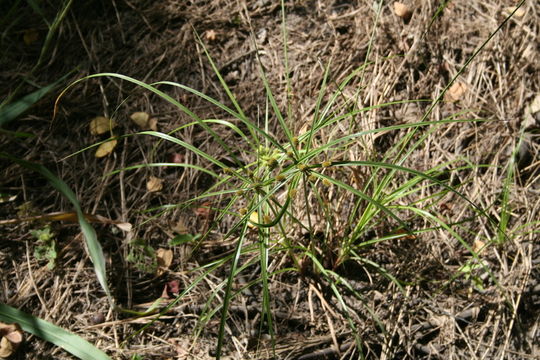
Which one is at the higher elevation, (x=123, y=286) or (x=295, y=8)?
(x=295, y=8)

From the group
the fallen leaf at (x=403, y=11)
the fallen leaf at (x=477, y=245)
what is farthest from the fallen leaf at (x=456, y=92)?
the fallen leaf at (x=477, y=245)

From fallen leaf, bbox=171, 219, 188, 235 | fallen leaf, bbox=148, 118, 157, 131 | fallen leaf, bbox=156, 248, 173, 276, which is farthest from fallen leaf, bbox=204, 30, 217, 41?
fallen leaf, bbox=156, 248, 173, 276

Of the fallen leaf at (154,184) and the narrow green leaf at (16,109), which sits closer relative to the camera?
the narrow green leaf at (16,109)

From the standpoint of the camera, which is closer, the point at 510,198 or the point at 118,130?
the point at 510,198

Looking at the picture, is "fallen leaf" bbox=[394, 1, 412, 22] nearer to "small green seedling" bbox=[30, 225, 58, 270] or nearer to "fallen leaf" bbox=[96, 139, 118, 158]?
"fallen leaf" bbox=[96, 139, 118, 158]

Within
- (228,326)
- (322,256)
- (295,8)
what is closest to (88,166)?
(228,326)

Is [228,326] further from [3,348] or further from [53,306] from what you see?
[3,348]

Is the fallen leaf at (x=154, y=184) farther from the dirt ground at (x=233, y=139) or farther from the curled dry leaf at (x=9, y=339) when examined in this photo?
the curled dry leaf at (x=9, y=339)
